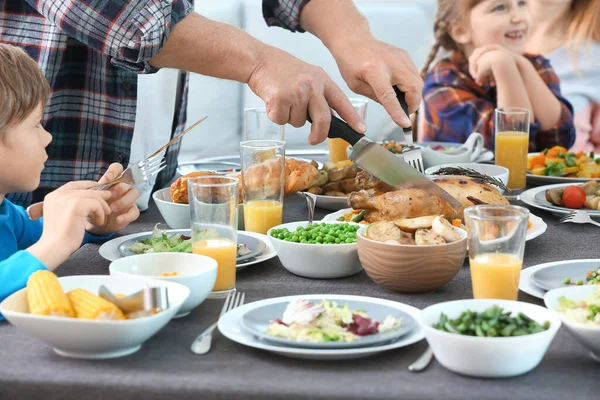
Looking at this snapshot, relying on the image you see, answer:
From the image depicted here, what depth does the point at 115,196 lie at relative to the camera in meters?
1.67

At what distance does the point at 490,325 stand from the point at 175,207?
950mm

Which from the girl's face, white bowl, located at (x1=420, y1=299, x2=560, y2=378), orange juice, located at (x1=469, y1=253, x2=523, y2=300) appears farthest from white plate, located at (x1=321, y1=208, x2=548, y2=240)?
the girl's face

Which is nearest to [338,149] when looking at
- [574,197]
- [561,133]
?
[574,197]

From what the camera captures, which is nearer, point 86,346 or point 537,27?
point 86,346

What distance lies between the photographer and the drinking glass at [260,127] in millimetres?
2113

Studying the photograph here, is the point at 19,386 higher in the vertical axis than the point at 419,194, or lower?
lower

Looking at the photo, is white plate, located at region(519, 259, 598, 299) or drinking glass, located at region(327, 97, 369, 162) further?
drinking glass, located at region(327, 97, 369, 162)

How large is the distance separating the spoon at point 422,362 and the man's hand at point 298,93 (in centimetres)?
72

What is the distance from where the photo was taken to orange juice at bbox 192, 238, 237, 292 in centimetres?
134

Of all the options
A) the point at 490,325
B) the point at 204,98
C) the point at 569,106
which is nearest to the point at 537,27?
the point at 569,106

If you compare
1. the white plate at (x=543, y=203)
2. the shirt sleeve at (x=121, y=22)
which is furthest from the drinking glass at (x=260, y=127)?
the white plate at (x=543, y=203)

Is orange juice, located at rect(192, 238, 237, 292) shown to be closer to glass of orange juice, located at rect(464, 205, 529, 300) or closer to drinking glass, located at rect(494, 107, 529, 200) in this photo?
glass of orange juice, located at rect(464, 205, 529, 300)

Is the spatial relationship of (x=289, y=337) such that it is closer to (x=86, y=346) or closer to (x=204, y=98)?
(x=86, y=346)

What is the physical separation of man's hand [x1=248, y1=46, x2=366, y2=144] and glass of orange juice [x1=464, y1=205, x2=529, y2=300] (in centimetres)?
51
